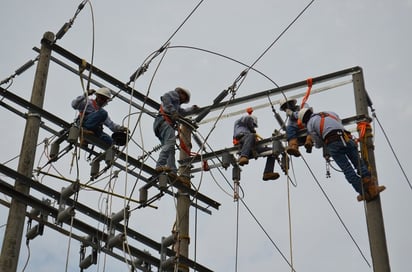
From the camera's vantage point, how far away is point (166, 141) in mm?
13445

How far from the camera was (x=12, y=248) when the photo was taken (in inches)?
437

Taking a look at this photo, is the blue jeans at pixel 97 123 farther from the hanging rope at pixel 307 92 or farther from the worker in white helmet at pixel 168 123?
the hanging rope at pixel 307 92

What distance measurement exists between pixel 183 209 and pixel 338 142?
249 cm

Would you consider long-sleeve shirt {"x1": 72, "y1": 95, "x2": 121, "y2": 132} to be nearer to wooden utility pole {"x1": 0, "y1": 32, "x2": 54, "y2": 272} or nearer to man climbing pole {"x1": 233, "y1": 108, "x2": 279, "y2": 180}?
wooden utility pole {"x1": 0, "y1": 32, "x2": 54, "y2": 272}

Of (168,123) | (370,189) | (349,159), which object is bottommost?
(370,189)

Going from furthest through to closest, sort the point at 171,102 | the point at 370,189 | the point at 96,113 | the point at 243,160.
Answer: the point at 171,102 → the point at 243,160 → the point at 96,113 → the point at 370,189

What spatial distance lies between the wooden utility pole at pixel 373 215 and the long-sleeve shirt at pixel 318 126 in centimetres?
45

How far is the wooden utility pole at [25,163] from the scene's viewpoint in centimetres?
1105

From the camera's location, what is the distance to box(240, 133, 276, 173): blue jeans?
13547mm

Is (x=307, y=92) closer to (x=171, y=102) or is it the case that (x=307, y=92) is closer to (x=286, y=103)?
(x=286, y=103)

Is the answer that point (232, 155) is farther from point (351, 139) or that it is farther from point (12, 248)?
point (12, 248)

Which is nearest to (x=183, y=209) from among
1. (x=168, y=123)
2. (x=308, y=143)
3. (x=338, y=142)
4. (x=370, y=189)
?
(x=168, y=123)

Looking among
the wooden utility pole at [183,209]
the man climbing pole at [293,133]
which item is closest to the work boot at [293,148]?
the man climbing pole at [293,133]

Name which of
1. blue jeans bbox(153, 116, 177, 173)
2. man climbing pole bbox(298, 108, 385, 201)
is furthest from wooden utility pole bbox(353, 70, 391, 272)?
blue jeans bbox(153, 116, 177, 173)
